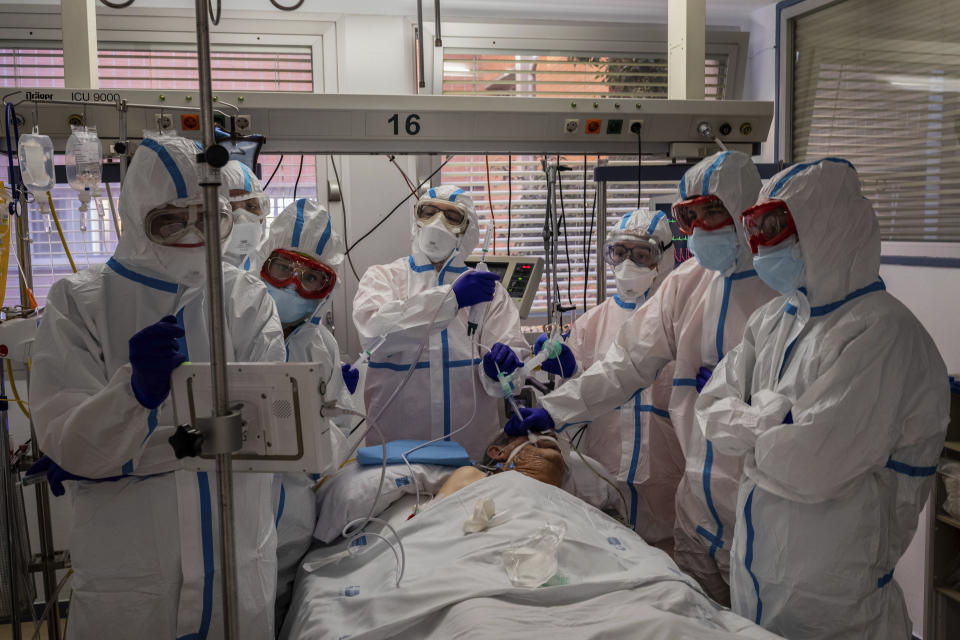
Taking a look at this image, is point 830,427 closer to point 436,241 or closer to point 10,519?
point 436,241

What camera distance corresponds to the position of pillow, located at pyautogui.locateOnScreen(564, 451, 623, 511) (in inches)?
124

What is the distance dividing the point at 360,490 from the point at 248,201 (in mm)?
1266

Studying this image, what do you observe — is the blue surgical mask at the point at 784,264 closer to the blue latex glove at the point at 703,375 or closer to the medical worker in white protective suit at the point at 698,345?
the medical worker in white protective suit at the point at 698,345

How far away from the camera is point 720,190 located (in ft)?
9.02

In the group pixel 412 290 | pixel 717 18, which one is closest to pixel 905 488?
pixel 412 290

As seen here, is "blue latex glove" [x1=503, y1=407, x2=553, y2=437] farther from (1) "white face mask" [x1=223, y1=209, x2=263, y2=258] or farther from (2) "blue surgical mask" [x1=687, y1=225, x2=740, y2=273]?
(1) "white face mask" [x1=223, y1=209, x2=263, y2=258]

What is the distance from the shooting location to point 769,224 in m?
2.24

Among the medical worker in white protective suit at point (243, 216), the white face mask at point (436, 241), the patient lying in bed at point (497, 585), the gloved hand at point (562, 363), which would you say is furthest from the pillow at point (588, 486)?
the medical worker in white protective suit at point (243, 216)

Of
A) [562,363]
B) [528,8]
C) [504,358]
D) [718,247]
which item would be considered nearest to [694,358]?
[718,247]

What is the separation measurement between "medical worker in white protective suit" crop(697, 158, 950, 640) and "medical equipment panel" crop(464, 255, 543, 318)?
1690 mm

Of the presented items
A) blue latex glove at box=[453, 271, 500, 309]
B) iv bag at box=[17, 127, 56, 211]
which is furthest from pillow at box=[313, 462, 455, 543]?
iv bag at box=[17, 127, 56, 211]

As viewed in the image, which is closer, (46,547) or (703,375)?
(46,547)

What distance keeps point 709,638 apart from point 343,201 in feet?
11.3

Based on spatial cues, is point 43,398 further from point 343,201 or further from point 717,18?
point 717,18
